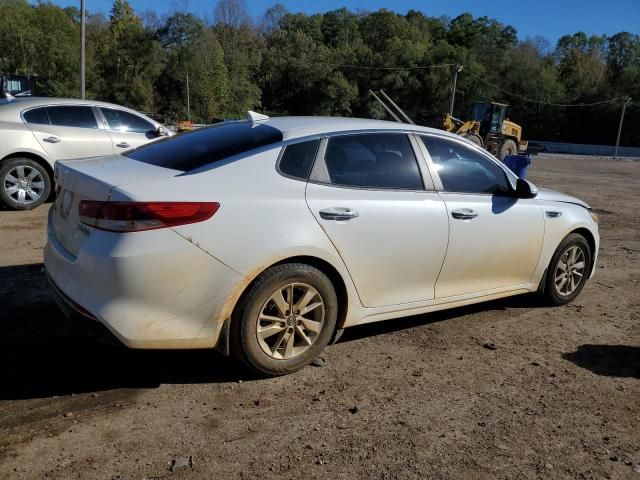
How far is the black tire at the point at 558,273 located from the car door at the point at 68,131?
6.61 meters

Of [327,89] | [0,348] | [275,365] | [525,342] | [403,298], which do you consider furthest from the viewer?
[327,89]

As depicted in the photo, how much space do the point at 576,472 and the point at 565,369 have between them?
4.23ft

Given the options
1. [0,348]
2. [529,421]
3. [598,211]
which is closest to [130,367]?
[0,348]

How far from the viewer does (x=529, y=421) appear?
11.0 ft

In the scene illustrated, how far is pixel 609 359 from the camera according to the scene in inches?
170

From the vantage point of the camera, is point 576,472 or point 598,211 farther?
point 598,211

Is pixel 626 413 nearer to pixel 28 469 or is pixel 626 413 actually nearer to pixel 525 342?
pixel 525 342

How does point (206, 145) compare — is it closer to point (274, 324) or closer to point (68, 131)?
point (274, 324)

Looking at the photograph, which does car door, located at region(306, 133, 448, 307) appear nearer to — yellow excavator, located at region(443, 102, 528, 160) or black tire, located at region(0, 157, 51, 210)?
black tire, located at region(0, 157, 51, 210)

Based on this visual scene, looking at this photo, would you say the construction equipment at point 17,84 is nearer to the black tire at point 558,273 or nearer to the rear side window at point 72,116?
the rear side window at point 72,116

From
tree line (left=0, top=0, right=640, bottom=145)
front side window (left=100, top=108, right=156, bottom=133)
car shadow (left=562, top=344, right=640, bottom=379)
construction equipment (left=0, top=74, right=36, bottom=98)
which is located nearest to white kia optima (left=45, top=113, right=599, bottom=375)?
car shadow (left=562, top=344, right=640, bottom=379)

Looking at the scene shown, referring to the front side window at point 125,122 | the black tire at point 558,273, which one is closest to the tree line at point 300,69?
the front side window at point 125,122

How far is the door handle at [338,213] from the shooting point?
12.0 ft

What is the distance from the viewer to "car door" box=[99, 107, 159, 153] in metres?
9.08
